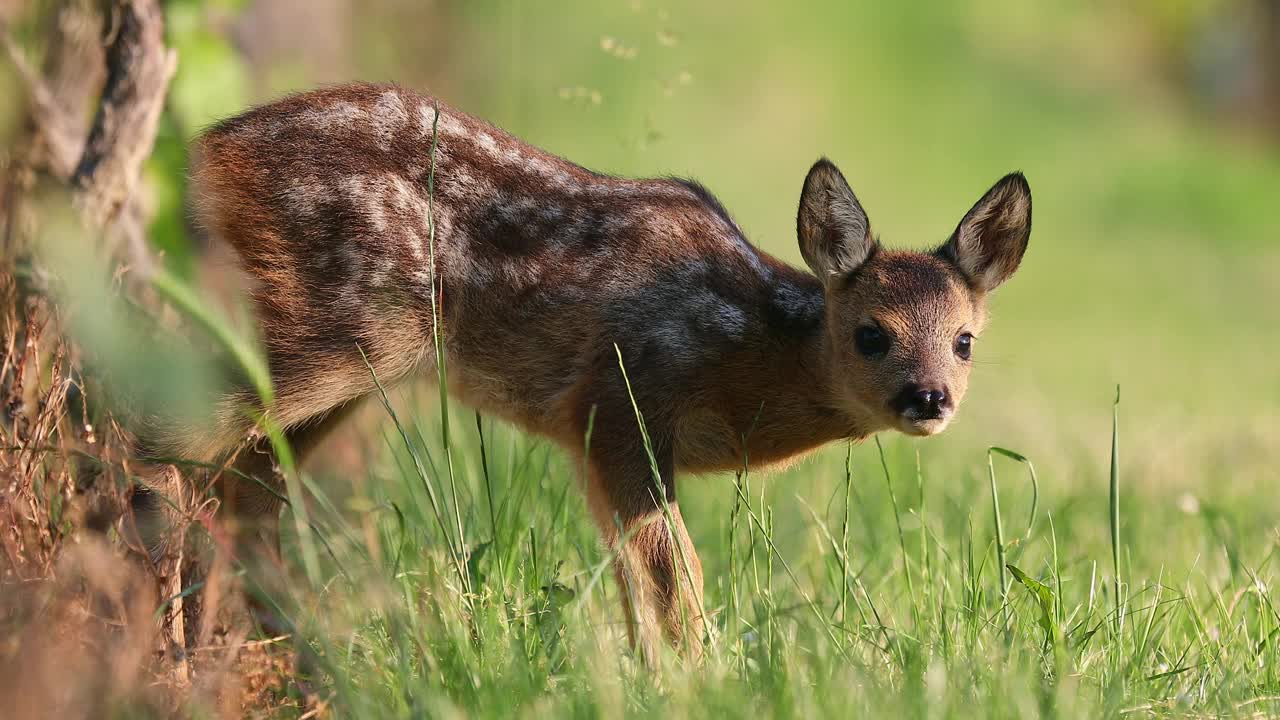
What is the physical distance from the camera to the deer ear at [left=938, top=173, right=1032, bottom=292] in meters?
4.68

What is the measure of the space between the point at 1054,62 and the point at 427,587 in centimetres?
2337

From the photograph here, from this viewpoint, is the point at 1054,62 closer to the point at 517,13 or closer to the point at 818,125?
the point at 818,125

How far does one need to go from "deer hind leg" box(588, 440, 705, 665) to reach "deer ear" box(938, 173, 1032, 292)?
123 centimetres

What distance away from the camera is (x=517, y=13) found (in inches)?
741

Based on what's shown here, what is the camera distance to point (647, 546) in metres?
4.51

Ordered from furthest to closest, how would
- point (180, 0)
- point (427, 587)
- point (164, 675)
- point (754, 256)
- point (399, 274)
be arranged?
point (180, 0) → point (754, 256) → point (399, 274) → point (427, 587) → point (164, 675)

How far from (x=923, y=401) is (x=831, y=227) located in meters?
0.72

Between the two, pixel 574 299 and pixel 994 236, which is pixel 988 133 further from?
pixel 574 299

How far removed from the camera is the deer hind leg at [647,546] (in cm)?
419

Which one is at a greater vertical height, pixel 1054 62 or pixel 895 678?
pixel 1054 62

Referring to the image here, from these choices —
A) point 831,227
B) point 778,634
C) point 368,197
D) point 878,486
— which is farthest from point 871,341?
point 878,486

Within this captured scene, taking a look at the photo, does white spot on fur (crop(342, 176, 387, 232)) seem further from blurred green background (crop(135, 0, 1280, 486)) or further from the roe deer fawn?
blurred green background (crop(135, 0, 1280, 486))

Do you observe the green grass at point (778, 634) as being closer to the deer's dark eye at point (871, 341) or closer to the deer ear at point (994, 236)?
the deer's dark eye at point (871, 341)

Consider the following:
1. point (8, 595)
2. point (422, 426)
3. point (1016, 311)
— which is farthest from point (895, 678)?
point (1016, 311)
